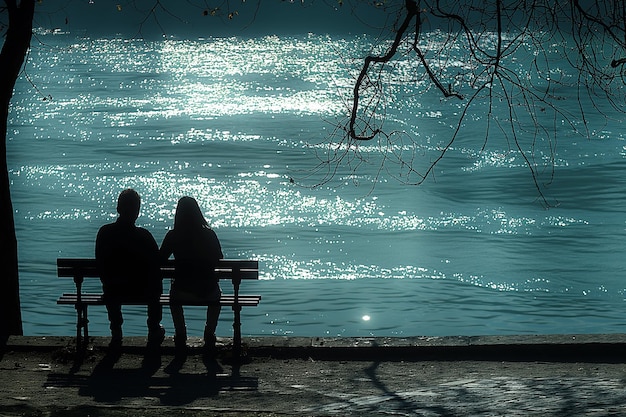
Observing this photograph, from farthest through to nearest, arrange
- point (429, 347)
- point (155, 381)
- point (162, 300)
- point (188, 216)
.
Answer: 1. point (162, 300)
2. point (188, 216)
3. point (429, 347)
4. point (155, 381)

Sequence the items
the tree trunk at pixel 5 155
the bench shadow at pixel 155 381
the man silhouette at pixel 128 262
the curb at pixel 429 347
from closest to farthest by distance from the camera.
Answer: the bench shadow at pixel 155 381 → the curb at pixel 429 347 → the man silhouette at pixel 128 262 → the tree trunk at pixel 5 155

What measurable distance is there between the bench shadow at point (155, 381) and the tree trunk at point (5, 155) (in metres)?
1.70

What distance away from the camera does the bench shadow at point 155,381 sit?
24.3 ft

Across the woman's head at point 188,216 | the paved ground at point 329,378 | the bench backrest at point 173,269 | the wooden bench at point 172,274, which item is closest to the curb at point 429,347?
the paved ground at point 329,378

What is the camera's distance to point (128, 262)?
8.51m

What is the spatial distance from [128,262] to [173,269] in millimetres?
373

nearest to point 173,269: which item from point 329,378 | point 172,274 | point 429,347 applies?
point 172,274

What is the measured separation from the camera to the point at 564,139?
41781mm

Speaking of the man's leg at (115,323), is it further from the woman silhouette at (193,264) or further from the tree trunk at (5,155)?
the tree trunk at (5,155)

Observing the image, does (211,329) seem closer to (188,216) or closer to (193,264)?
(193,264)

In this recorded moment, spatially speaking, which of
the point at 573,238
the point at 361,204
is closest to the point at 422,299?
the point at 573,238

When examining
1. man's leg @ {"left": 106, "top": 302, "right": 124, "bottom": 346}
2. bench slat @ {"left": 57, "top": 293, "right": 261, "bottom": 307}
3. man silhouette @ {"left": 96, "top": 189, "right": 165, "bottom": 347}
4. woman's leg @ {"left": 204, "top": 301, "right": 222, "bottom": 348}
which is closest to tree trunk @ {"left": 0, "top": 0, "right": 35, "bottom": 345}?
bench slat @ {"left": 57, "top": 293, "right": 261, "bottom": 307}

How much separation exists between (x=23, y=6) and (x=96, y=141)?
32808 mm

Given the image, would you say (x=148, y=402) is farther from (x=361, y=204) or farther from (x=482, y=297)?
(x=361, y=204)
